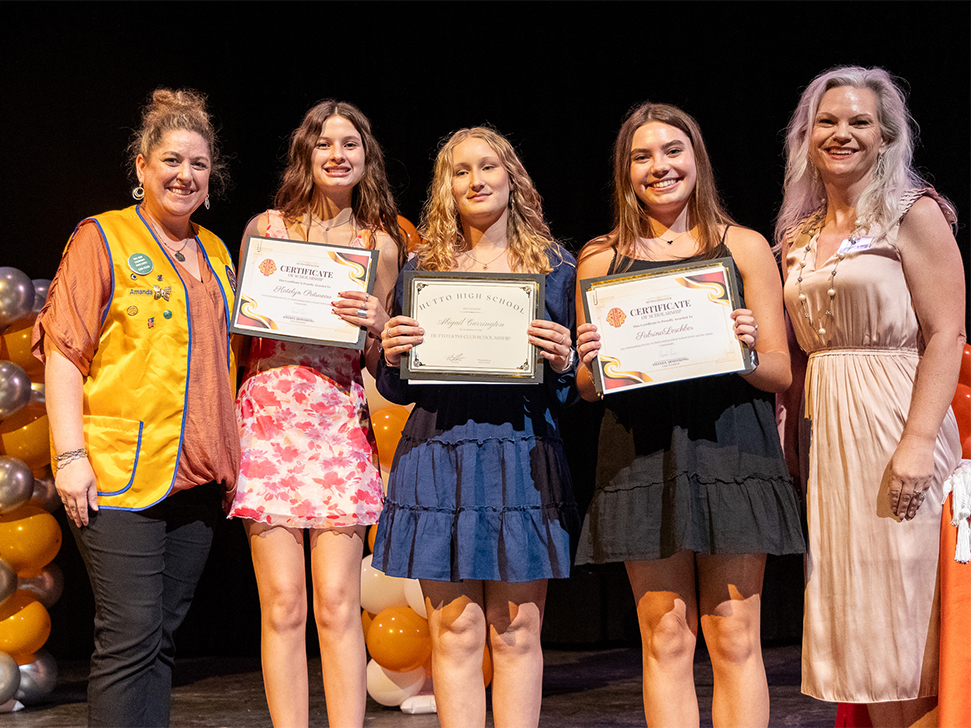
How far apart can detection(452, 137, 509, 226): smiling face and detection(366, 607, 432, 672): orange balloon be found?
1817 millimetres

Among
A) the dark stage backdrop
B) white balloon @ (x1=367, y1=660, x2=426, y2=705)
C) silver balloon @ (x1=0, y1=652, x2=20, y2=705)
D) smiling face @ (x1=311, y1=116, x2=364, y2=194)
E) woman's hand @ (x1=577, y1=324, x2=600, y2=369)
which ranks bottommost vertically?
white balloon @ (x1=367, y1=660, x2=426, y2=705)

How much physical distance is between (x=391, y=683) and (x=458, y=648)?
1.63m

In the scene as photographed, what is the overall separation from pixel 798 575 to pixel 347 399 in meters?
3.04

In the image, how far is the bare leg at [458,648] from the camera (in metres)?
2.28

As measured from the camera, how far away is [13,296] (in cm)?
359

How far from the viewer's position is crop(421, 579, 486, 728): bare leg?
228 cm

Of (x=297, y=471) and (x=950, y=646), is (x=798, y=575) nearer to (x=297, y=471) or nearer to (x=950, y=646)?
(x=950, y=646)

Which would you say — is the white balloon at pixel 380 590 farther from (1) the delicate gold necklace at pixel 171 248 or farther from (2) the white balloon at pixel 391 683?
(1) the delicate gold necklace at pixel 171 248

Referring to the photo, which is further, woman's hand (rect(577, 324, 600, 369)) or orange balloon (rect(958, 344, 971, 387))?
orange balloon (rect(958, 344, 971, 387))

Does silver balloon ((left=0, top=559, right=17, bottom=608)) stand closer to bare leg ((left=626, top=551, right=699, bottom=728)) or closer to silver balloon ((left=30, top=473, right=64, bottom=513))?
silver balloon ((left=30, top=473, right=64, bottom=513))

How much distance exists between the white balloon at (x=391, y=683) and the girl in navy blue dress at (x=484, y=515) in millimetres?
1530

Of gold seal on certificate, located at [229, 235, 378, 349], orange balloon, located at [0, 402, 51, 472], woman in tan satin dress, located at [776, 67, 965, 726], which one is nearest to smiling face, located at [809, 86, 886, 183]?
woman in tan satin dress, located at [776, 67, 965, 726]

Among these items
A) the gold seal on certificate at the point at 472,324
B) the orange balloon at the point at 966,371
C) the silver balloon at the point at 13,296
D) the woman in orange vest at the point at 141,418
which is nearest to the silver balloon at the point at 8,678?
the silver balloon at the point at 13,296

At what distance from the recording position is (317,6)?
15.2ft
